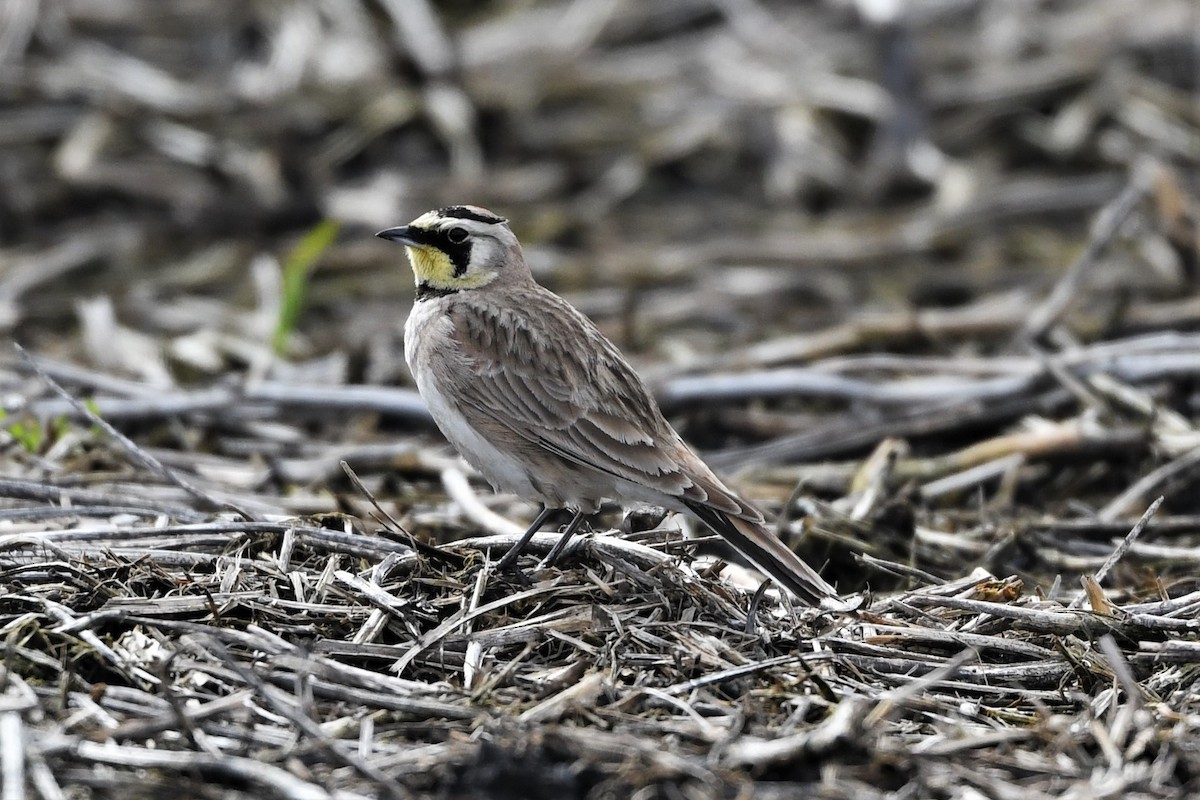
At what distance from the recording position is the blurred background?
10461 millimetres

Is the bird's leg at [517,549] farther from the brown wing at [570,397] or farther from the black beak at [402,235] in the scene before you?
the black beak at [402,235]

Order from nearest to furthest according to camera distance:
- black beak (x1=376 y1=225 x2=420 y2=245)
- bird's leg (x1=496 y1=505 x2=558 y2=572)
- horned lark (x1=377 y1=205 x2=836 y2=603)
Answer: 1. bird's leg (x1=496 y1=505 x2=558 y2=572)
2. horned lark (x1=377 y1=205 x2=836 y2=603)
3. black beak (x1=376 y1=225 x2=420 y2=245)

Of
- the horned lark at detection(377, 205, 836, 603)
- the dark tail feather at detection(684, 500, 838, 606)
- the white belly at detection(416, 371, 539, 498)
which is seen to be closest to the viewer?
the dark tail feather at detection(684, 500, 838, 606)

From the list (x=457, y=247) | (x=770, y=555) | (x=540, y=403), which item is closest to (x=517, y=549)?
(x=540, y=403)

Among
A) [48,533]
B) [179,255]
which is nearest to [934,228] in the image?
[179,255]

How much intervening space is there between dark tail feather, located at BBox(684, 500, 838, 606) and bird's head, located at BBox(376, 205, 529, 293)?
5.05 feet

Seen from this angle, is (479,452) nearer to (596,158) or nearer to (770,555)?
(770,555)

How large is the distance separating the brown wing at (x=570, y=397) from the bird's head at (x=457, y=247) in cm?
18

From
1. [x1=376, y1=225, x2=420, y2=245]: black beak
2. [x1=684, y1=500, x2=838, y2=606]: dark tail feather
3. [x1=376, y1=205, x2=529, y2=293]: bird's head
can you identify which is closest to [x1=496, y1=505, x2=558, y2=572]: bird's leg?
[x1=684, y1=500, x2=838, y2=606]: dark tail feather

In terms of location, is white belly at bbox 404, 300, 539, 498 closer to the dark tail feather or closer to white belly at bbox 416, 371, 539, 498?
white belly at bbox 416, 371, 539, 498

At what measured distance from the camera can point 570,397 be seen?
609 cm

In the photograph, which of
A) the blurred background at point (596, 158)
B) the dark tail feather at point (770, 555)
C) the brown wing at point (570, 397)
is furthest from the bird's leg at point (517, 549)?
the blurred background at point (596, 158)

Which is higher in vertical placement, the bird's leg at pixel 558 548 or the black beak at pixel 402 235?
the black beak at pixel 402 235

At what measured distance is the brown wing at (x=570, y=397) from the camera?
230 inches
